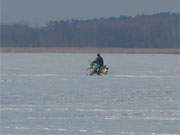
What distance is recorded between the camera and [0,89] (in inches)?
503

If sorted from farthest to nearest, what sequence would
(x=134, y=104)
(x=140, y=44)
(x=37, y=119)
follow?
(x=140, y=44), (x=134, y=104), (x=37, y=119)

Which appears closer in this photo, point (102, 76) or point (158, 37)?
point (102, 76)

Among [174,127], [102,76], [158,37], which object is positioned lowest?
[174,127]

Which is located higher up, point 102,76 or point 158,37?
point 158,37

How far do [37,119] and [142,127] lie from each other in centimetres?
128

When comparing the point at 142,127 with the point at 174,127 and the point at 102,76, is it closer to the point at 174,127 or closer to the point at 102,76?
the point at 174,127

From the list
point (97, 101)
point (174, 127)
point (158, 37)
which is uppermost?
point (158, 37)

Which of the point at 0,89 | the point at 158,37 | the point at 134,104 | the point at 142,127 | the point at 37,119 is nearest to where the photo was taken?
the point at 142,127

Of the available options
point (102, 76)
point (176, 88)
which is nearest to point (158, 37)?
point (102, 76)

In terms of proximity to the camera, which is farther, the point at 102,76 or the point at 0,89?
the point at 102,76

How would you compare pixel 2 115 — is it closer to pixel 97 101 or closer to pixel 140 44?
pixel 97 101

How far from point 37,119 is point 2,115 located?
1.98 feet

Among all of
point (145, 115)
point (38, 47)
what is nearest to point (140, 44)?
point (38, 47)

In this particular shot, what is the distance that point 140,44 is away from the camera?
205ft
